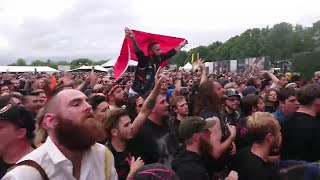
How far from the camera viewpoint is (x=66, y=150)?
2.54m

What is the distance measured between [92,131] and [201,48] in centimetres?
13566

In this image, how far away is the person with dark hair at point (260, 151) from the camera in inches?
150

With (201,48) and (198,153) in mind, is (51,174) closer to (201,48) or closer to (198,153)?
(198,153)

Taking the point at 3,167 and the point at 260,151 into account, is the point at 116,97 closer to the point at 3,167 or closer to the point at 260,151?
the point at 260,151

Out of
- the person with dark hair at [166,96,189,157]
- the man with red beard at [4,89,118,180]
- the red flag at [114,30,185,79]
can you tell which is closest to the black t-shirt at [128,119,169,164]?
the person with dark hair at [166,96,189,157]

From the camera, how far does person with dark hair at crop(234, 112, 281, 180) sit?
12.5ft

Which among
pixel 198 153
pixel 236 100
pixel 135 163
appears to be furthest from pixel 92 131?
pixel 236 100

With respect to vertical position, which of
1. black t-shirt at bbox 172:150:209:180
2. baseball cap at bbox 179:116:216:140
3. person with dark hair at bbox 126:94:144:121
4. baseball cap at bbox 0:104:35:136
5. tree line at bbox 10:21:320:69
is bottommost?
tree line at bbox 10:21:320:69

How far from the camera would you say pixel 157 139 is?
470 centimetres

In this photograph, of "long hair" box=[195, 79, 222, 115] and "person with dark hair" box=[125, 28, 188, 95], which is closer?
"long hair" box=[195, 79, 222, 115]

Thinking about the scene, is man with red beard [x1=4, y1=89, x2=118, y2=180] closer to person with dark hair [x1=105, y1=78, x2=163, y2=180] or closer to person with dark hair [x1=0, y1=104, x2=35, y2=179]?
person with dark hair [x1=0, y1=104, x2=35, y2=179]

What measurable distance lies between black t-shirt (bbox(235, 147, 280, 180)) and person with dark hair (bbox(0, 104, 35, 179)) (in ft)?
6.26

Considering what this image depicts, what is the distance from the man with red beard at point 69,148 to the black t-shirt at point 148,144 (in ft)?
Result: 5.17

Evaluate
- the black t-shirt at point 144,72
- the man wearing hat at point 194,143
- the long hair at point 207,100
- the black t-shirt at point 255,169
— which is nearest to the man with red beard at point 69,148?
the man wearing hat at point 194,143
